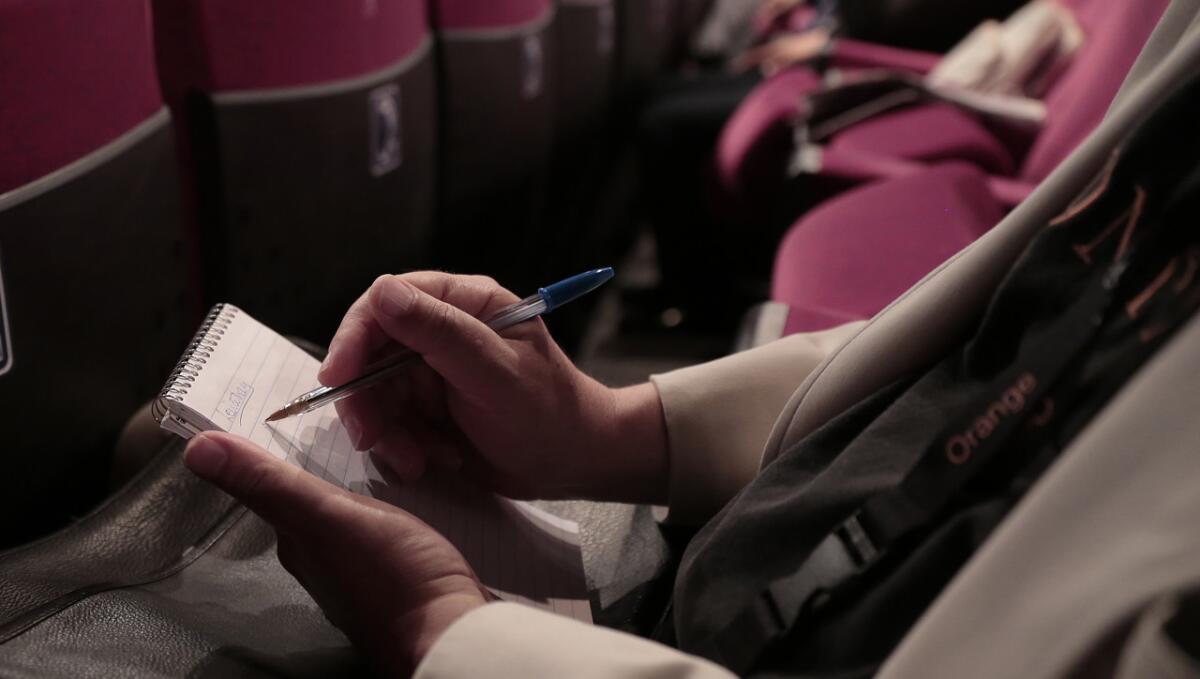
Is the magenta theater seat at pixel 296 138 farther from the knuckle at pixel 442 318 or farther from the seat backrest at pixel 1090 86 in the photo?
the seat backrest at pixel 1090 86

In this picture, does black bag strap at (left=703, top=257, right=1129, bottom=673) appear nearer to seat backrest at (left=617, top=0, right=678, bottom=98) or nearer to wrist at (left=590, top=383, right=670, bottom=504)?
wrist at (left=590, top=383, right=670, bottom=504)

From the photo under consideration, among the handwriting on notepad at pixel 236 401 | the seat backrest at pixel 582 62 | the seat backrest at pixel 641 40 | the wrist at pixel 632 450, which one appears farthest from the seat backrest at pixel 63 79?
the seat backrest at pixel 641 40

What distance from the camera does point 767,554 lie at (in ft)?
1.59

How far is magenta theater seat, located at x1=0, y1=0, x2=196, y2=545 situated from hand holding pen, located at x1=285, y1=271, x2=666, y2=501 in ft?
0.88

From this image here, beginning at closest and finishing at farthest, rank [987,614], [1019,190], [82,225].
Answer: [987,614] → [82,225] → [1019,190]

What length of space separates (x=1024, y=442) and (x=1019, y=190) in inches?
40.2

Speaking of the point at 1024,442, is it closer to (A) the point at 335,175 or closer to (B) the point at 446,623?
(B) the point at 446,623

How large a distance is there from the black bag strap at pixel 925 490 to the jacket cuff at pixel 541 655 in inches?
1.2

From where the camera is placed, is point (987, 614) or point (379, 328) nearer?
point (987, 614)

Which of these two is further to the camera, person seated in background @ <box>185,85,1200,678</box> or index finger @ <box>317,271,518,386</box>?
index finger @ <box>317,271,518,386</box>

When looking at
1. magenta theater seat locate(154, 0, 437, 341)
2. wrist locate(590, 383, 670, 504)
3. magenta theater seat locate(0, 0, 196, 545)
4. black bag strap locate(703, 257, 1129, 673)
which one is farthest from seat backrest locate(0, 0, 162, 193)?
black bag strap locate(703, 257, 1129, 673)

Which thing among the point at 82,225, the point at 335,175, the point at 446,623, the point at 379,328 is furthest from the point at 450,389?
the point at 335,175

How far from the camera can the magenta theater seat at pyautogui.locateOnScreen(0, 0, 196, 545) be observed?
2.23 feet

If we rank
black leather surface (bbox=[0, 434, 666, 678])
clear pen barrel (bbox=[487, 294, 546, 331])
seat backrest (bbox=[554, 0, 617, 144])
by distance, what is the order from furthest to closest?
seat backrest (bbox=[554, 0, 617, 144]), clear pen barrel (bbox=[487, 294, 546, 331]), black leather surface (bbox=[0, 434, 666, 678])
